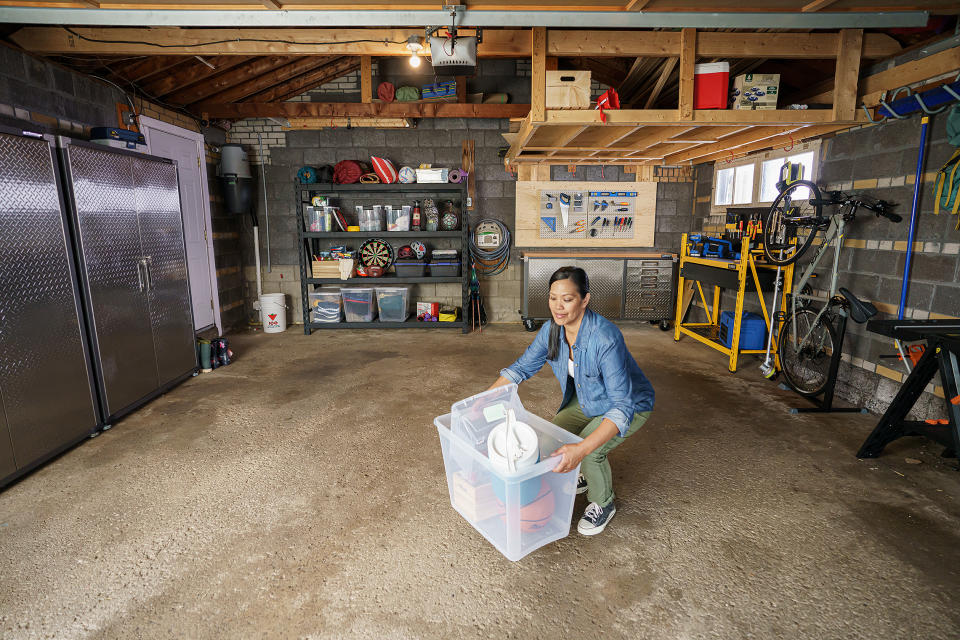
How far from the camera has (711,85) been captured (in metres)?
3.79

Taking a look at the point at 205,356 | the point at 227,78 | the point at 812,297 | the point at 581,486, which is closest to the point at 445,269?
the point at 205,356

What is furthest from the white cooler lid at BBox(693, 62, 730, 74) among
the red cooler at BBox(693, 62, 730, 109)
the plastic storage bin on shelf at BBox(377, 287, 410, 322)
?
the plastic storage bin on shelf at BBox(377, 287, 410, 322)

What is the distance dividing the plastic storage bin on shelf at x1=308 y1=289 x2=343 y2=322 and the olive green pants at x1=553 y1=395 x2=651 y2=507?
15.2 ft

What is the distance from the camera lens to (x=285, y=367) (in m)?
4.90

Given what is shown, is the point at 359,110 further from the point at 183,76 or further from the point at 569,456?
the point at 569,456

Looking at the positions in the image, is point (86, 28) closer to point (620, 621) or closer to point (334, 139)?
point (334, 139)

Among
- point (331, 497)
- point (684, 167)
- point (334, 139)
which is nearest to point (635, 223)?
point (684, 167)

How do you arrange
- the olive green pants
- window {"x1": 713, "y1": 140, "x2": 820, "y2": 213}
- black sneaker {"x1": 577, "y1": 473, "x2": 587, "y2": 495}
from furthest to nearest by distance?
window {"x1": 713, "y1": 140, "x2": 820, "y2": 213}, black sneaker {"x1": 577, "y1": 473, "x2": 587, "y2": 495}, the olive green pants

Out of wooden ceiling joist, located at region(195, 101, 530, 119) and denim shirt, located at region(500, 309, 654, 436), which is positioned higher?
wooden ceiling joist, located at region(195, 101, 530, 119)

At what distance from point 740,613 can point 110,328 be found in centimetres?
396

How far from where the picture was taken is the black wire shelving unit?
615 cm

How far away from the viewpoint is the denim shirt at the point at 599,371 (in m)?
2.00

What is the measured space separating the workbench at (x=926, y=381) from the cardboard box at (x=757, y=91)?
201 cm

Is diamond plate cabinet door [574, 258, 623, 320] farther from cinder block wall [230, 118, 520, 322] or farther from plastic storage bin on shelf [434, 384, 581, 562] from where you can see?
plastic storage bin on shelf [434, 384, 581, 562]
